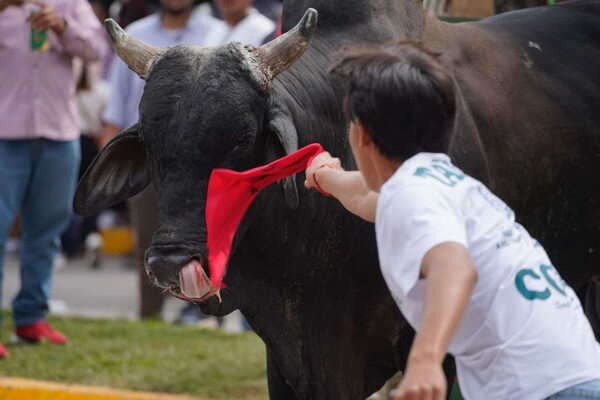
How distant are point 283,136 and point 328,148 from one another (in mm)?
403

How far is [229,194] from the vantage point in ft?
12.7

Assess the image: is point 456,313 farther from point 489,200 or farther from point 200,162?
point 200,162

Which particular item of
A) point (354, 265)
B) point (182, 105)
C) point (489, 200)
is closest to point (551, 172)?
point (354, 265)

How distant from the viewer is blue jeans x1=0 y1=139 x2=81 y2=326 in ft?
23.7

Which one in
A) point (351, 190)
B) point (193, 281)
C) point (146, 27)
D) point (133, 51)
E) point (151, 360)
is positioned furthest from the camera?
point (146, 27)

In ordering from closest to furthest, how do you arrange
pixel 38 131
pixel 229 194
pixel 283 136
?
pixel 229 194
pixel 283 136
pixel 38 131

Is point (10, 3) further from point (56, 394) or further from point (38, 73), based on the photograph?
point (56, 394)

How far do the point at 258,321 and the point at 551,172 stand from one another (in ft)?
4.53

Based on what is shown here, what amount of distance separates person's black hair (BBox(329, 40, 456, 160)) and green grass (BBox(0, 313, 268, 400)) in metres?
3.52

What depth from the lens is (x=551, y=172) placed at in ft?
16.2

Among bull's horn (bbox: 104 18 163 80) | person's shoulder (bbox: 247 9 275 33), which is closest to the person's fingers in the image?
person's shoulder (bbox: 247 9 275 33)

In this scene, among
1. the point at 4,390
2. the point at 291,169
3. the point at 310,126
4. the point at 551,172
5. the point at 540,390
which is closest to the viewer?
the point at 540,390

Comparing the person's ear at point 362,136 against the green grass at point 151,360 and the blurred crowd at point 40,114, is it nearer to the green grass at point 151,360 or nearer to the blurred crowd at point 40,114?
the green grass at point 151,360

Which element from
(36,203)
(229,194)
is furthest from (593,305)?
(36,203)
